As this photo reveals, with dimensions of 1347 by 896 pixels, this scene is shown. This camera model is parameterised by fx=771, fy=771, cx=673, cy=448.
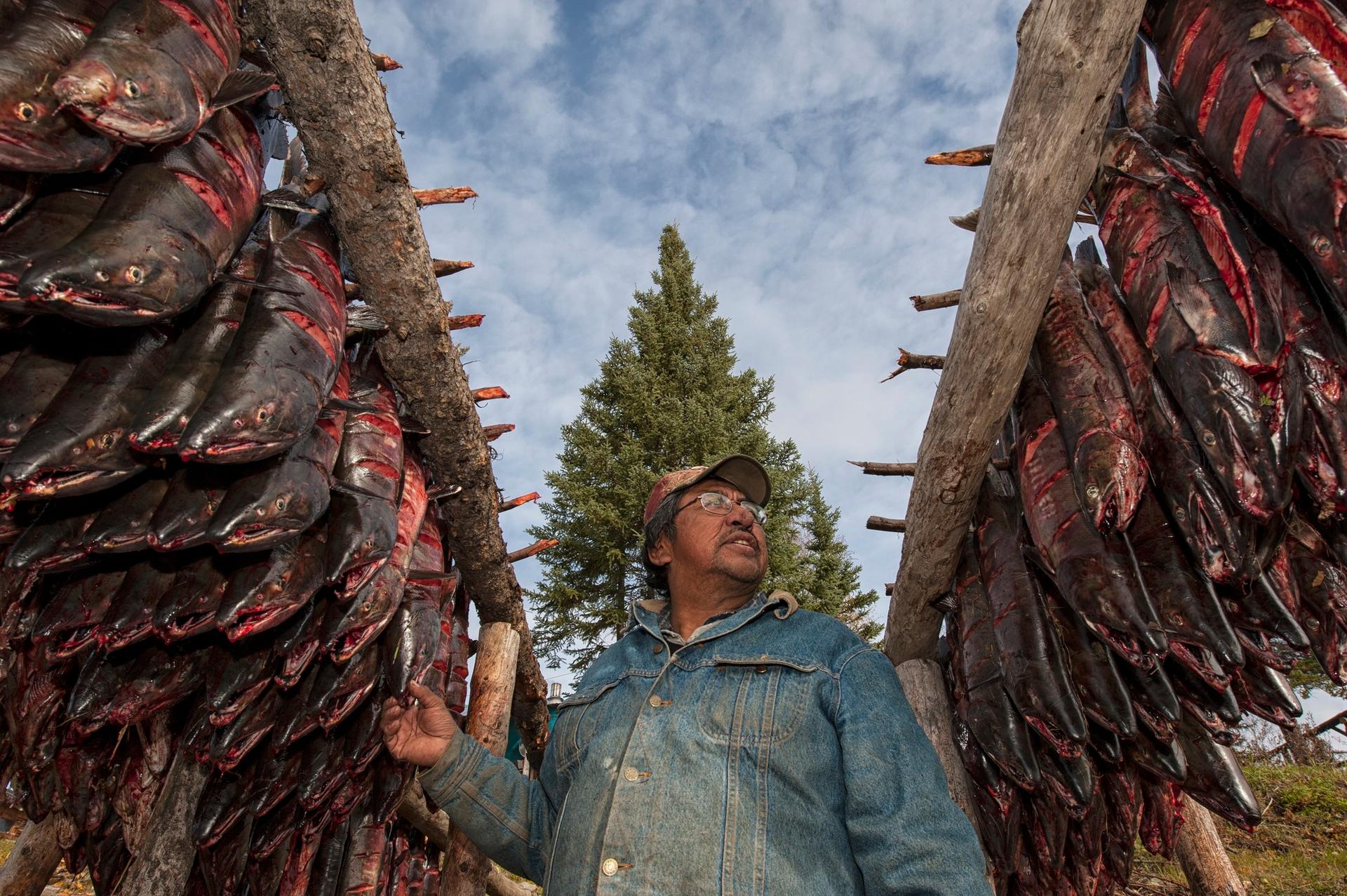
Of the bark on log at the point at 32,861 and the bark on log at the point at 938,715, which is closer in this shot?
the bark on log at the point at 938,715

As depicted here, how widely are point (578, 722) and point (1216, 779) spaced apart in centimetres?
217

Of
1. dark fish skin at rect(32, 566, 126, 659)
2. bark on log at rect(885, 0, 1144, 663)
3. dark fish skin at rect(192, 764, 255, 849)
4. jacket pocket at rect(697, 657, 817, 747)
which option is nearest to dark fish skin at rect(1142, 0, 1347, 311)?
bark on log at rect(885, 0, 1144, 663)

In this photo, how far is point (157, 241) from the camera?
5.24 ft

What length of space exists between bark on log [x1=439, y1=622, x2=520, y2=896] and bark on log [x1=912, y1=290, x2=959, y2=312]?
267 centimetres

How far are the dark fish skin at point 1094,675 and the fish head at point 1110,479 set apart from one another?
2.01 ft

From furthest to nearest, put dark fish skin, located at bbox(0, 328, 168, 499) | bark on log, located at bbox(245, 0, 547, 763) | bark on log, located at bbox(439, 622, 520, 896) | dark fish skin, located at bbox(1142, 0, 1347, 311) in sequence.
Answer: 1. bark on log, located at bbox(439, 622, 520, 896)
2. bark on log, located at bbox(245, 0, 547, 763)
3. dark fish skin, located at bbox(0, 328, 168, 499)
4. dark fish skin, located at bbox(1142, 0, 1347, 311)

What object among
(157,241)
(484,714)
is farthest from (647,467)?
(157,241)

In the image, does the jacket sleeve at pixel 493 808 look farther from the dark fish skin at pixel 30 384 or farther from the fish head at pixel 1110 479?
the fish head at pixel 1110 479

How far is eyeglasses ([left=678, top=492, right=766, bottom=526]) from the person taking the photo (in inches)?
130

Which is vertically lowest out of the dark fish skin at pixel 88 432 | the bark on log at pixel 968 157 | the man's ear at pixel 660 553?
the dark fish skin at pixel 88 432

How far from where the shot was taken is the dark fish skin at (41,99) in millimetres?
1338

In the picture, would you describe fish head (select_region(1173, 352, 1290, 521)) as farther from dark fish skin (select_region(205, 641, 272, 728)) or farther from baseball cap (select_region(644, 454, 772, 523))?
dark fish skin (select_region(205, 641, 272, 728))

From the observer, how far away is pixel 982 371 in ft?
7.53

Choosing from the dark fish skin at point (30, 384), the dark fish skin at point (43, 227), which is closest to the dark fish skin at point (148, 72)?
the dark fish skin at point (43, 227)
